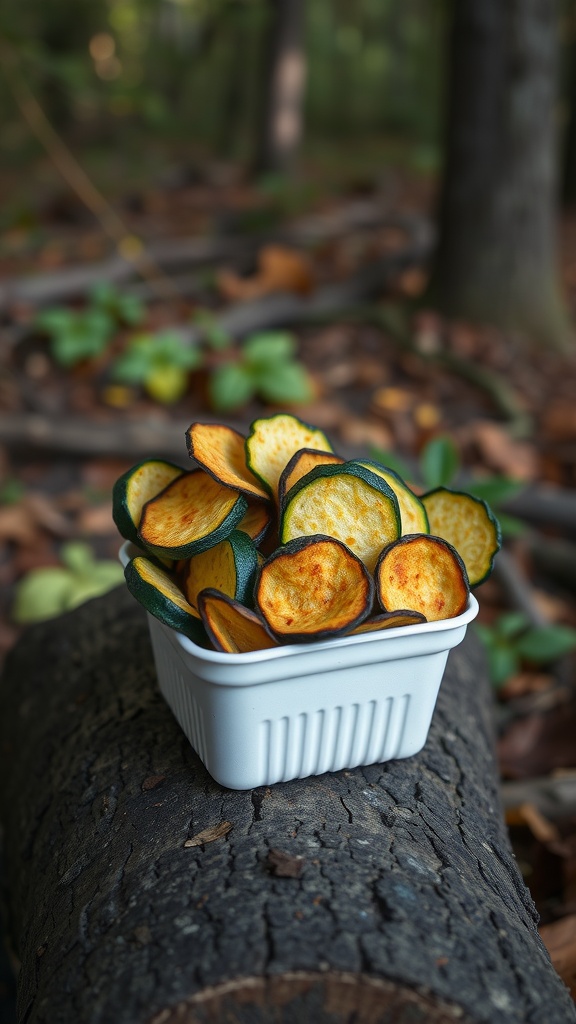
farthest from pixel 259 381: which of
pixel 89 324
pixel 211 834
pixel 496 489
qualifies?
pixel 211 834

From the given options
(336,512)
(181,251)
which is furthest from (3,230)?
(336,512)

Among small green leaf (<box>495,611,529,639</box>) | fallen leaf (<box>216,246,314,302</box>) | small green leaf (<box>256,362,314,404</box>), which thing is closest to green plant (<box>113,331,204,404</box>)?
small green leaf (<box>256,362,314,404</box>)

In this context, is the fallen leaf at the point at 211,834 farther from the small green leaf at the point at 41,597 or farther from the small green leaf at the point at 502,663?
the small green leaf at the point at 41,597

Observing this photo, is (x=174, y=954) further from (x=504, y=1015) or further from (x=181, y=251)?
(x=181, y=251)

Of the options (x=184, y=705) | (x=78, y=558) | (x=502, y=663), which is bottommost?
(x=502, y=663)

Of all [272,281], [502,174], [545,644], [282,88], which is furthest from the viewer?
[282,88]

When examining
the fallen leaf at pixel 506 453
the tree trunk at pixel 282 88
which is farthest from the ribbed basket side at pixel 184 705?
the tree trunk at pixel 282 88

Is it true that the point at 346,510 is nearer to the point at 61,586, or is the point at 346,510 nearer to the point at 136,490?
the point at 136,490
